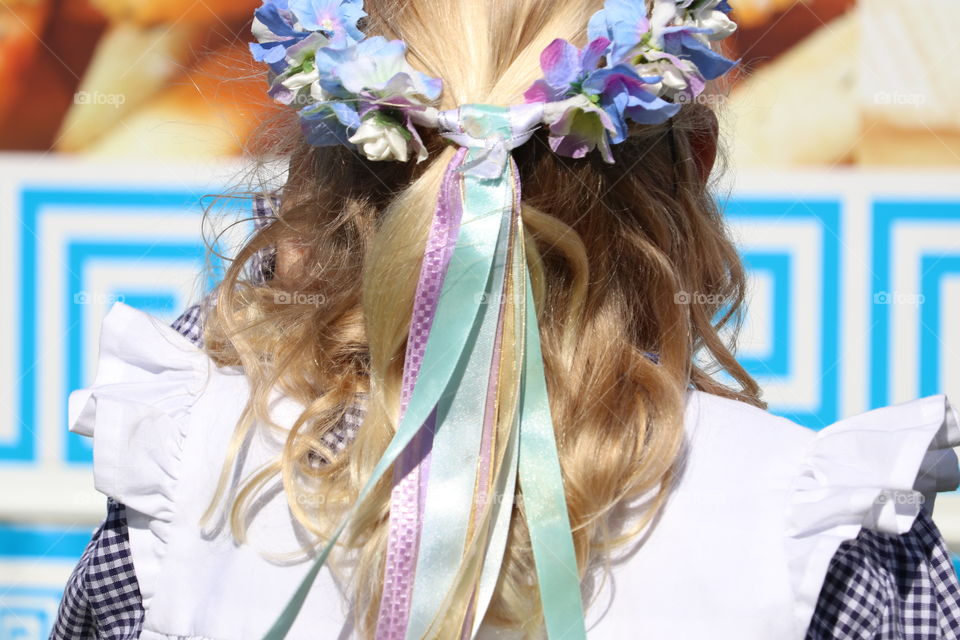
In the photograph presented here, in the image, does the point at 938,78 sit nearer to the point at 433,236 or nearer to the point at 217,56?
the point at 217,56

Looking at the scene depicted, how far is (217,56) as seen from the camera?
178 cm

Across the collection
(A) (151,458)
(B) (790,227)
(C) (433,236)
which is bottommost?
(A) (151,458)

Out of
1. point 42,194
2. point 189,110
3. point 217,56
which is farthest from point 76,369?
point 217,56

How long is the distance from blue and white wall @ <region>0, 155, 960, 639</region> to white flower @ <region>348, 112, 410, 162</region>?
4.16ft

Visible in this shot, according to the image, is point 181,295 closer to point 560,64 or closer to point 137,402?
point 137,402

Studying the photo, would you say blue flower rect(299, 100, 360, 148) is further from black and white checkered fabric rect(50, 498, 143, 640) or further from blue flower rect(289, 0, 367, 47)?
black and white checkered fabric rect(50, 498, 143, 640)

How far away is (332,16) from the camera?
598 millimetres

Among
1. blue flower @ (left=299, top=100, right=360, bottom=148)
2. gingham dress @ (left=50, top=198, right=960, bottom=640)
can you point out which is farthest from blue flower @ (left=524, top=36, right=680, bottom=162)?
gingham dress @ (left=50, top=198, right=960, bottom=640)

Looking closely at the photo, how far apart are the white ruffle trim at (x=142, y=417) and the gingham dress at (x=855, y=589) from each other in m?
0.03

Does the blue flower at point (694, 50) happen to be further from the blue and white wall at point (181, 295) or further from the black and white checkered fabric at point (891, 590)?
the blue and white wall at point (181, 295)

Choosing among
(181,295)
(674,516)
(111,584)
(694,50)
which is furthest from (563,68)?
(181,295)

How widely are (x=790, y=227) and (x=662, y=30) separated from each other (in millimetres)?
1278

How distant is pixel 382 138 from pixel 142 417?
244 millimetres

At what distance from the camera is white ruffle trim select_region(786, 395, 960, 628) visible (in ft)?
1.74
